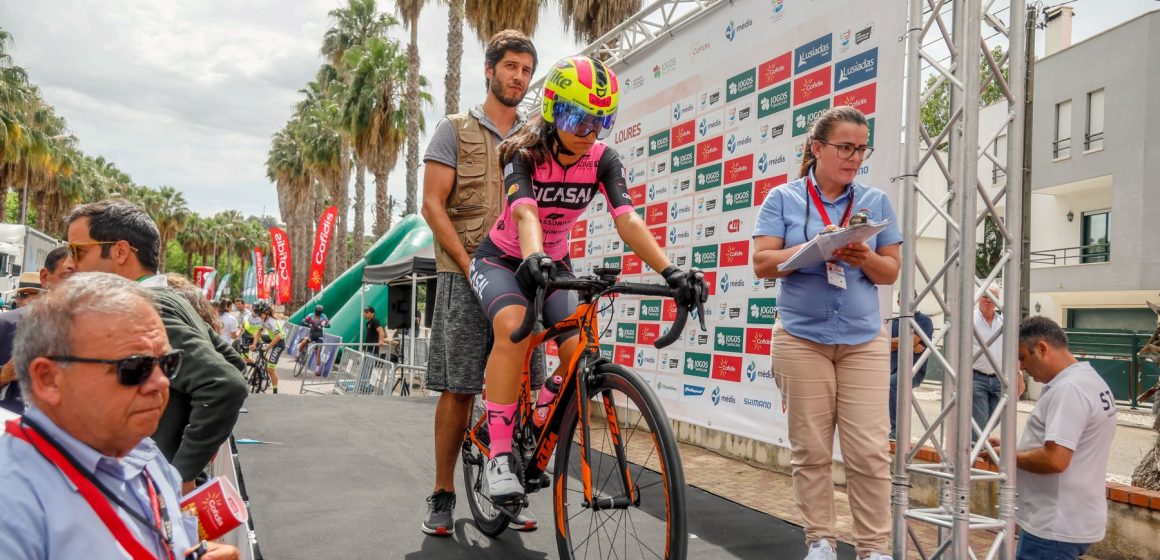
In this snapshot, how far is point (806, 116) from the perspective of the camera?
5.36 meters

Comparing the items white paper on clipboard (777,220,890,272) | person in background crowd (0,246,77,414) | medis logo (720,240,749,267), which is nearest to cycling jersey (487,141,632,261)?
white paper on clipboard (777,220,890,272)

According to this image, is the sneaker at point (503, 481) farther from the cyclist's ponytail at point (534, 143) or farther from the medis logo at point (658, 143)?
the medis logo at point (658, 143)

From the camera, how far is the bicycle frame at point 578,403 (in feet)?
8.46

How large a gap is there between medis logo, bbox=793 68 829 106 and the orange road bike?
3.20m

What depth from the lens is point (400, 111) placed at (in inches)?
983

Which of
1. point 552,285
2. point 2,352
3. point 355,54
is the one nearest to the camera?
point 552,285

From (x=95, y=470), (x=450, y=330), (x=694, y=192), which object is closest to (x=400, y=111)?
(x=694, y=192)

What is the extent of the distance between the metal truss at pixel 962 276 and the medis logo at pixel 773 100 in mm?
2021

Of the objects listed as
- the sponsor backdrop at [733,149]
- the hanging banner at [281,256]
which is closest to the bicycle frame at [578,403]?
the sponsor backdrop at [733,149]

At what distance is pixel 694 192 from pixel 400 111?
20229mm

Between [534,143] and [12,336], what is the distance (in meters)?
2.07

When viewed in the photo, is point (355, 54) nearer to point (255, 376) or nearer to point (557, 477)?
point (255, 376)

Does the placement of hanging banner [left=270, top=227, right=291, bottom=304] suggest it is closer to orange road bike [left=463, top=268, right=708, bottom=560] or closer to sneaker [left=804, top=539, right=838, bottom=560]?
orange road bike [left=463, top=268, right=708, bottom=560]

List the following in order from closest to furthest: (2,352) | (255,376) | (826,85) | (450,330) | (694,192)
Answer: (2,352), (450,330), (826,85), (694,192), (255,376)
